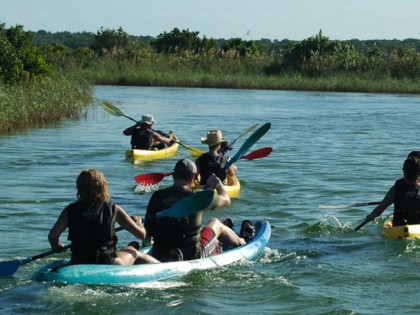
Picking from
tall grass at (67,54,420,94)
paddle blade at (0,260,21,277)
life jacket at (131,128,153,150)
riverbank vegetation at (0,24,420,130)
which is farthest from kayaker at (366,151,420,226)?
tall grass at (67,54,420,94)

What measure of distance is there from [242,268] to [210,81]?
3655 centimetres

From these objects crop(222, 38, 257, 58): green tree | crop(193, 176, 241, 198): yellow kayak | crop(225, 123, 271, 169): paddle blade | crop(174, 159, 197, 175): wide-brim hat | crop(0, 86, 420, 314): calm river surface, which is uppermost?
crop(222, 38, 257, 58): green tree

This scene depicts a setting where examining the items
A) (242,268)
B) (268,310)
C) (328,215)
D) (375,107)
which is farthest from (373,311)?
(375,107)

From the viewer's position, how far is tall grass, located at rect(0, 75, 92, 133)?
73.7 feet

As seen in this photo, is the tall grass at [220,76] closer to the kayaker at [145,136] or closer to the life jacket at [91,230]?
the kayaker at [145,136]

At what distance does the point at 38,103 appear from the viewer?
24531 mm

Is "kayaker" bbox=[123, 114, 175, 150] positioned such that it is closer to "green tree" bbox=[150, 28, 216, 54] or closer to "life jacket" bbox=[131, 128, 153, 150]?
"life jacket" bbox=[131, 128, 153, 150]

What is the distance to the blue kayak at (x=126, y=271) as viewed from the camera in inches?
305

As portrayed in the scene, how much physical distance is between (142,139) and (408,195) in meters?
8.91

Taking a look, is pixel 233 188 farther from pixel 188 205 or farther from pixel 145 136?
pixel 188 205

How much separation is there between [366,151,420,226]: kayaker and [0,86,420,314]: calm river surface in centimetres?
28

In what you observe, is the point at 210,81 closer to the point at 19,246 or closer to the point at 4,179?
the point at 4,179

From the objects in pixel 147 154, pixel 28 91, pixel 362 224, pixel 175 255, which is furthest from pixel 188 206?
pixel 28 91

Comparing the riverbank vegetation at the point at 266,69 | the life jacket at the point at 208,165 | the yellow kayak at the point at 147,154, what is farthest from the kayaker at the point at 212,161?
the riverbank vegetation at the point at 266,69
